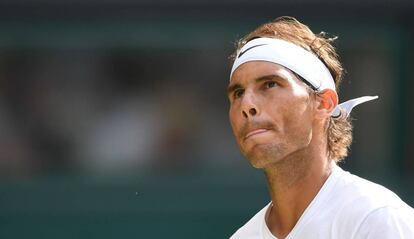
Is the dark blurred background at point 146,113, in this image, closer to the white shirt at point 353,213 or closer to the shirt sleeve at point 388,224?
the white shirt at point 353,213

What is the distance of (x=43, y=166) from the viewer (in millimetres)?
9859

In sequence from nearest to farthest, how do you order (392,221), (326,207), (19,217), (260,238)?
1. (392,221)
2. (326,207)
3. (260,238)
4. (19,217)

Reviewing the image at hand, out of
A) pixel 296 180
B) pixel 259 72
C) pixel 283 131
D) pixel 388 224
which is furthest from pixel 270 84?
pixel 388 224

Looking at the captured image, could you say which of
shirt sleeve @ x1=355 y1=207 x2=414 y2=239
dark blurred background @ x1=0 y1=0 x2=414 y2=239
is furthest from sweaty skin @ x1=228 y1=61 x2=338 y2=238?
dark blurred background @ x1=0 y1=0 x2=414 y2=239

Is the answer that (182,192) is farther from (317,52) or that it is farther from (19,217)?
(317,52)

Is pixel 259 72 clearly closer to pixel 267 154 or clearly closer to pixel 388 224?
pixel 267 154

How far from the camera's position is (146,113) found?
9.82 meters

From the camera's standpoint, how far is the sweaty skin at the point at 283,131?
150 inches

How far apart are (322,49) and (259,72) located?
13.6 inches

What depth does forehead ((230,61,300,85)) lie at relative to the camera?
3.91 meters

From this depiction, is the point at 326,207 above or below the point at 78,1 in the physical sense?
below

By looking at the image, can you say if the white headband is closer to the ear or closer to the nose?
the ear

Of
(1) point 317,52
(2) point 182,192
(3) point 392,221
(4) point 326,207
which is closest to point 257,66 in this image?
(1) point 317,52

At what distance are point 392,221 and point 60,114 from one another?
6800 mm
